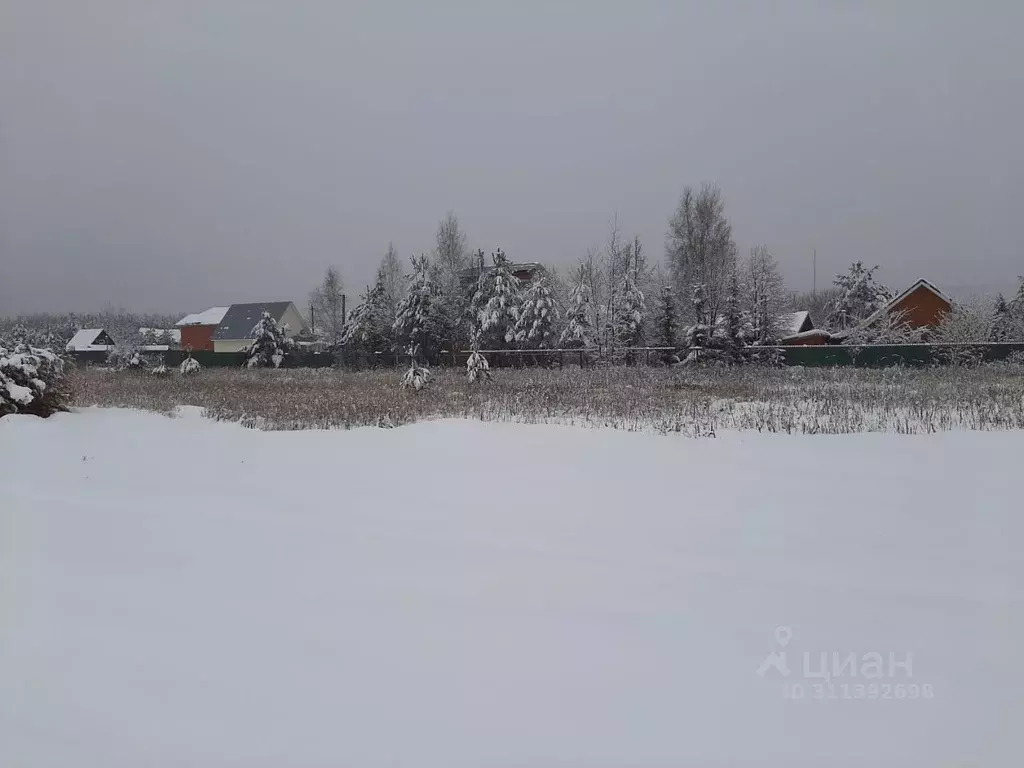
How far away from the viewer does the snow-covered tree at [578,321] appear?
88.5 feet

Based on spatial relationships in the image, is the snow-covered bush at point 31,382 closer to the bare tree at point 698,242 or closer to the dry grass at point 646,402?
the dry grass at point 646,402

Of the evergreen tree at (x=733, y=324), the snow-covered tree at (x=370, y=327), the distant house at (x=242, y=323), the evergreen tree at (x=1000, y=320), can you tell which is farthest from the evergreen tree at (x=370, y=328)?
the evergreen tree at (x=1000, y=320)

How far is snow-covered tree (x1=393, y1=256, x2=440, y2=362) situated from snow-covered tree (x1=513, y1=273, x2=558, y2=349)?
4.74 metres

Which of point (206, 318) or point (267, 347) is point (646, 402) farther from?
point (206, 318)

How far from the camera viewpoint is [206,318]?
2351 inches

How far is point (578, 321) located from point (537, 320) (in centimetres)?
208

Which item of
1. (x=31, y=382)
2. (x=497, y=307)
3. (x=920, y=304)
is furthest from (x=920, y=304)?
(x=31, y=382)

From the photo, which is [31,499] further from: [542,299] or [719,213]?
[719,213]

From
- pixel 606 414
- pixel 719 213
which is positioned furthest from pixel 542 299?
pixel 606 414

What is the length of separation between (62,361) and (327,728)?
1267 centimetres

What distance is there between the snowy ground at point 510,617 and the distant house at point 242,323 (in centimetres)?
4950

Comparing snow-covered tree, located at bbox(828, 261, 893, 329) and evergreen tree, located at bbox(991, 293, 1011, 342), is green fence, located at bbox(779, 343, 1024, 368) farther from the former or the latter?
snow-covered tree, located at bbox(828, 261, 893, 329)

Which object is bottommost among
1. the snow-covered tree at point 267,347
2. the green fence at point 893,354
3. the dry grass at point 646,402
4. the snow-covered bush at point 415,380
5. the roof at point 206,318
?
the dry grass at point 646,402

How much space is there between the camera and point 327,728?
2.22 metres
